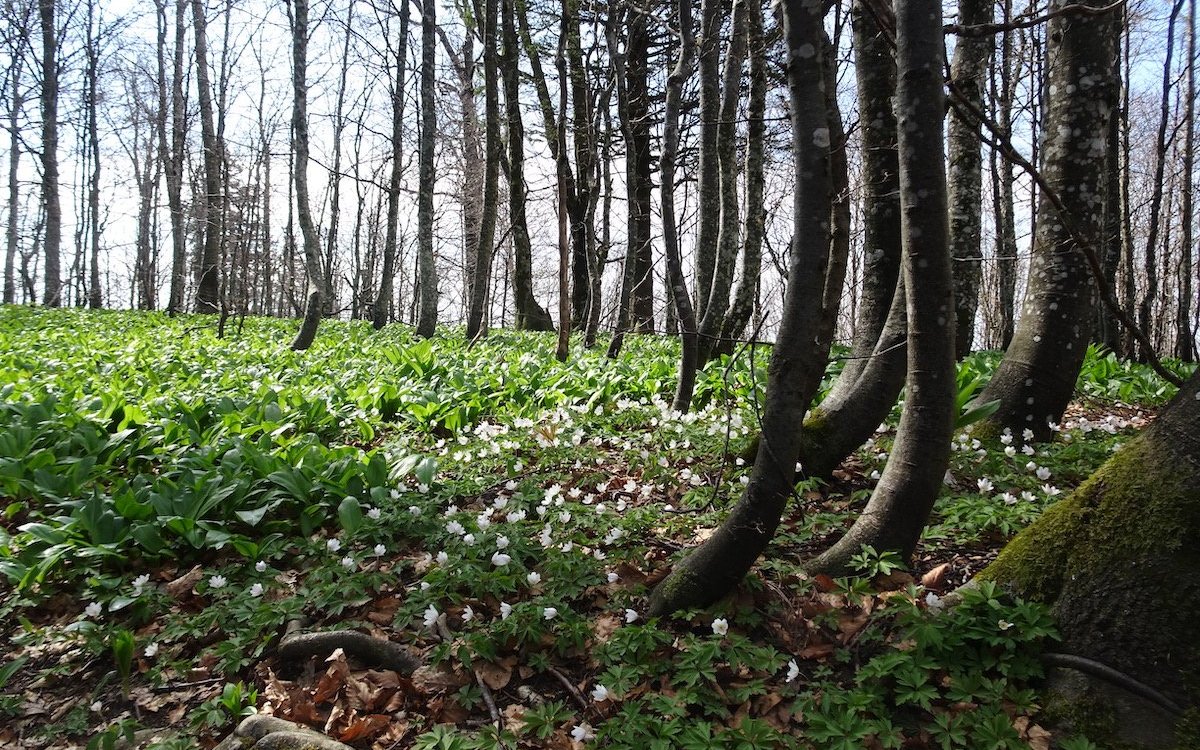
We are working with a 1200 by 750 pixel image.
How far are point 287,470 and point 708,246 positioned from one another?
4.18 metres

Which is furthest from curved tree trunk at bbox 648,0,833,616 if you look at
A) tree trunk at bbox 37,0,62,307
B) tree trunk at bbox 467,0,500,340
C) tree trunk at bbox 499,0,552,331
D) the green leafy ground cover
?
Answer: tree trunk at bbox 37,0,62,307

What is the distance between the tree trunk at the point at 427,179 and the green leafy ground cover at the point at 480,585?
20.6 ft

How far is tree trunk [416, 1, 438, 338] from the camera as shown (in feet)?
35.7

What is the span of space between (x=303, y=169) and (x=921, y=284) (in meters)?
9.61

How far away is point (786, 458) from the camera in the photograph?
2236mm

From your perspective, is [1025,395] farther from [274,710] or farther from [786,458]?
[274,710]

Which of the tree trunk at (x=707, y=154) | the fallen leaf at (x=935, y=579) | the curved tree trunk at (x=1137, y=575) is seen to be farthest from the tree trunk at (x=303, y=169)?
the curved tree trunk at (x=1137, y=575)

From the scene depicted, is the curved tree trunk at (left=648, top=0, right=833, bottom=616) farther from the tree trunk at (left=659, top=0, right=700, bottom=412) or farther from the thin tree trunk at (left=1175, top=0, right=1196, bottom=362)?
Answer: the thin tree trunk at (left=1175, top=0, right=1196, bottom=362)

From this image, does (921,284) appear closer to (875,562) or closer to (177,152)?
(875,562)

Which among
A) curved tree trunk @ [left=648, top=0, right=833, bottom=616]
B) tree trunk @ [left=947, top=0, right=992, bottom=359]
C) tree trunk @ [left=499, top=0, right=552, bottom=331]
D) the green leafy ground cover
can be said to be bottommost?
the green leafy ground cover

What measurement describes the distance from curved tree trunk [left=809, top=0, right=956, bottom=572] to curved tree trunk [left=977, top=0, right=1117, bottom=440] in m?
1.85

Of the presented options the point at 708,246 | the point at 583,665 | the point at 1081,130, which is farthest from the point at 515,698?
the point at 708,246

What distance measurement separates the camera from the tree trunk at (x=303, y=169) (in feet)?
30.6

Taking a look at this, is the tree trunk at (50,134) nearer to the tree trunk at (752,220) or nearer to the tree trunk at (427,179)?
the tree trunk at (427,179)
